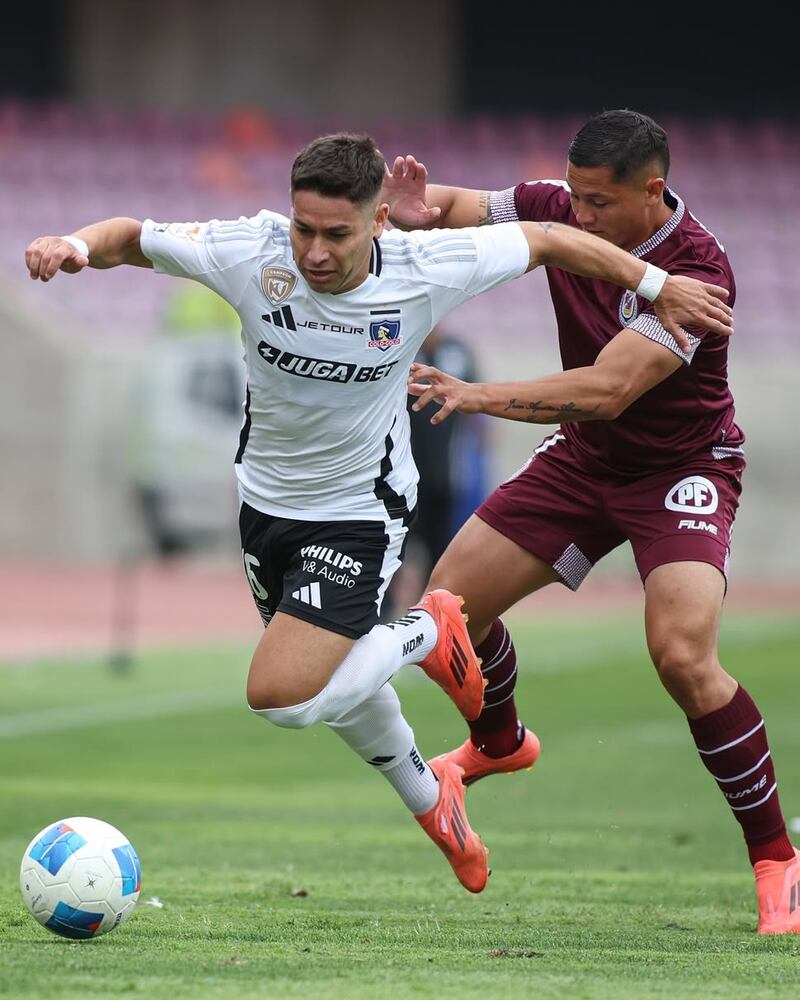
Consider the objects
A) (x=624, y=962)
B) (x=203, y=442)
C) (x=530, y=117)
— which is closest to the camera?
(x=624, y=962)

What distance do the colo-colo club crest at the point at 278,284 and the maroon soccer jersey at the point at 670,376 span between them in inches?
44.1

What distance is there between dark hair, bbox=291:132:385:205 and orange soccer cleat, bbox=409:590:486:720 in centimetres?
156

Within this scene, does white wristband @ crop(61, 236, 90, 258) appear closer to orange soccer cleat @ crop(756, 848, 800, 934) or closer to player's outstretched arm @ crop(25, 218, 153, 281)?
player's outstretched arm @ crop(25, 218, 153, 281)

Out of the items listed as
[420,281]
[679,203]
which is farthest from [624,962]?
[679,203]

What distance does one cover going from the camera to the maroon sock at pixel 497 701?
6.84 m

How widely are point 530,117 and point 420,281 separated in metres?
23.5

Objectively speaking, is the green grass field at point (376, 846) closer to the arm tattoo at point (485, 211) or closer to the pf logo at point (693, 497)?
the pf logo at point (693, 497)

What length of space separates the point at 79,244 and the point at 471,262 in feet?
4.40

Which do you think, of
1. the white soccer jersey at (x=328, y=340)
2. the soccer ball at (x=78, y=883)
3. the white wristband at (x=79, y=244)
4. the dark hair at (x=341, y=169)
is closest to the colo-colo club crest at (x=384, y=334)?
the white soccer jersey at (x=328, y=340)

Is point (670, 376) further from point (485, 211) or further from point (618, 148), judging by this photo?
point (485, 211)

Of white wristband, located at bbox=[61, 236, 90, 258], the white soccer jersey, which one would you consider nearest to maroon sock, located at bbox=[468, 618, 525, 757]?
the white soccer jersey

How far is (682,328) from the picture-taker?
19.2ft

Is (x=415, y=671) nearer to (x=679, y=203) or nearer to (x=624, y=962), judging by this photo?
(x=679, y=203)

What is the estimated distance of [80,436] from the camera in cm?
2436
